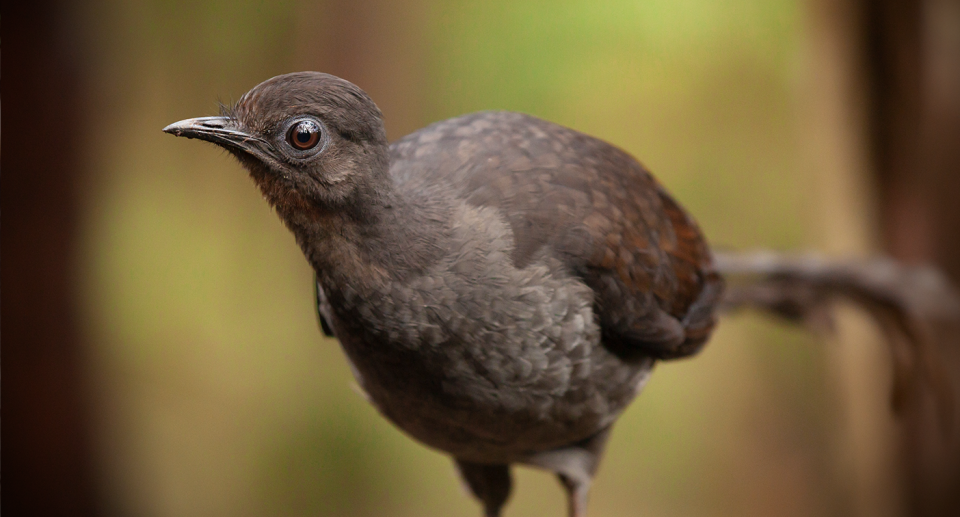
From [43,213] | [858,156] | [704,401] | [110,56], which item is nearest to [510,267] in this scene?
[43,213]

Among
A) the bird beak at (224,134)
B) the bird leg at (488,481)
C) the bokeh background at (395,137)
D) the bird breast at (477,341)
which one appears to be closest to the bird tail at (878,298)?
the bokeh background at (395,137)

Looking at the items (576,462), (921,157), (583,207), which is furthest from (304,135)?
(921,157)

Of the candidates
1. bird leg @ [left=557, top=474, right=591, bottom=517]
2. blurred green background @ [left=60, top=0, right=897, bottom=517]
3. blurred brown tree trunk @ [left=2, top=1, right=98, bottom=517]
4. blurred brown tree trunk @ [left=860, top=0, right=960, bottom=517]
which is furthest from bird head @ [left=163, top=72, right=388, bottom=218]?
blurred brown tree trunk @ [left=860, top=0, right=960, bottom=517]

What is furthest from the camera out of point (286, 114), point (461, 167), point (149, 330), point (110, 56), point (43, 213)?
point (149, 330)

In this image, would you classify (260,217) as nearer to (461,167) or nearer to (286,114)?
(461,167)

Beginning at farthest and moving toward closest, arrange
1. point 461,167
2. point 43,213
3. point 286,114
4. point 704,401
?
point 704,401
point 43,213
point 461,167
point 286,114

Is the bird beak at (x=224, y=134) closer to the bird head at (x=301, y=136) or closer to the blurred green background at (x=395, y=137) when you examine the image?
the bird head at (x=301, y=136)
